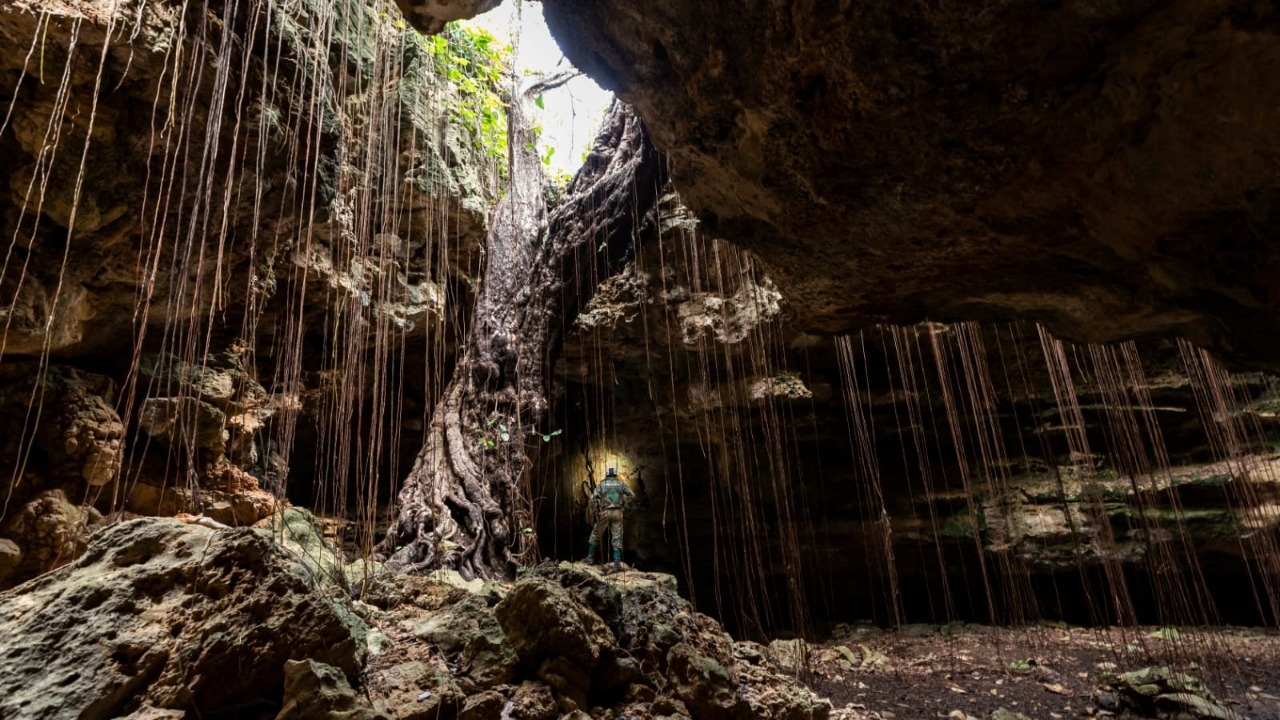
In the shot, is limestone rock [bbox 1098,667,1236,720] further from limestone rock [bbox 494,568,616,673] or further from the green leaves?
the green leaves

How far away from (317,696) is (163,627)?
0.43 metres

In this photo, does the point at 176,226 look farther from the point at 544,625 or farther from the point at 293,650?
the point at 544,625

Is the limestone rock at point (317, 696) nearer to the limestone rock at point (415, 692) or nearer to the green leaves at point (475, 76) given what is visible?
the limestone rock at point (415, 692)

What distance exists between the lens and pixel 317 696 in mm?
1406

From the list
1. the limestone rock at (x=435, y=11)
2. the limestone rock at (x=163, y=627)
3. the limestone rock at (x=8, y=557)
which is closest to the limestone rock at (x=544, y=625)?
the limestone rock at (x=163, y=627)

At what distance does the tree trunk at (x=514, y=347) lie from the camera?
11.4ft

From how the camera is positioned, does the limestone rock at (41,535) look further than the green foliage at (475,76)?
No

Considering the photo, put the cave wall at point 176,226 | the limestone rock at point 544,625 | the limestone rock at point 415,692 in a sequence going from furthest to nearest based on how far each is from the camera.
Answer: the cave wall at point 176,226, the limestone rock at point 544,625, the limestone rock at point 415,692

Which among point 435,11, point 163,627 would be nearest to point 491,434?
point 163,627

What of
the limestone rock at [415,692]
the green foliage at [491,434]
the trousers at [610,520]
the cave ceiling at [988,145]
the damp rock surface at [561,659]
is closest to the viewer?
the cave ceiling at [988,145]

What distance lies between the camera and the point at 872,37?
137 cm

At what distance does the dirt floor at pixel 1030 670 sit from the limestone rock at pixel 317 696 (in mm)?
2635

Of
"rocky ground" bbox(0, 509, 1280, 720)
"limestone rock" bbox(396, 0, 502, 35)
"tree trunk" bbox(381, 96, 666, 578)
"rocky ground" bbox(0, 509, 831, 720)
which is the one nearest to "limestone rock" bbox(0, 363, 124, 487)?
"rocky ground" bbox(0, 509, 1280, 720)

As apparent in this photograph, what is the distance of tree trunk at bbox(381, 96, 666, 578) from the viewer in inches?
137
